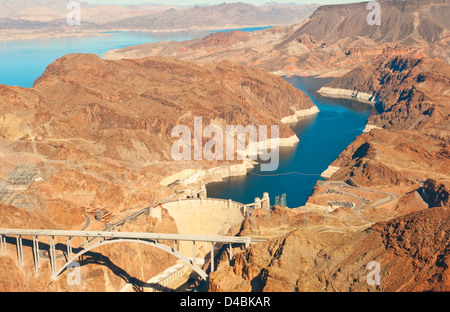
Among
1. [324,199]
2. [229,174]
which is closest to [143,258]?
[324,199]

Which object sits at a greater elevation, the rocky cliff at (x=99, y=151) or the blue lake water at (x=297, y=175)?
the rocky cliff at (x=99, y=151)

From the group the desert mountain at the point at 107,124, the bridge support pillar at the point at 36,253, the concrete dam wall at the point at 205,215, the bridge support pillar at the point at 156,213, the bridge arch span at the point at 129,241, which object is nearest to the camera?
the bridge arch span at the point at 129,241

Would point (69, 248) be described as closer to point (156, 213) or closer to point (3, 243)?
point (3, 243)

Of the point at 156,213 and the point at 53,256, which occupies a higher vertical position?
the point at 53,256

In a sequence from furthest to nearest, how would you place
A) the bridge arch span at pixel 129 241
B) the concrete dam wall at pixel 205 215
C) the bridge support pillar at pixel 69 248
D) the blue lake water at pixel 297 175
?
the blue lake water at pixel 297 175 → the concrete dam wall at pixel 205 215 → the bridge support pillar at pixel 69 248 → the bridge arch span at pixel 129 241

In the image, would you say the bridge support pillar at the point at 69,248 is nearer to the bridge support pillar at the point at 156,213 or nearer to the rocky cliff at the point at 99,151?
the rocky cliff at the point at 99,151

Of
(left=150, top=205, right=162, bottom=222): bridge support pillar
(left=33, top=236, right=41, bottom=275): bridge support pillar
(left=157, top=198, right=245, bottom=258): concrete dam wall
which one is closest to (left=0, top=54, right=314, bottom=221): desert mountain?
(left=157, top=198, right=245, bottom=258): concrete dam wall

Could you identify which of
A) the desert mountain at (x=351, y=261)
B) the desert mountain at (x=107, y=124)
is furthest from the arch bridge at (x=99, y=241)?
the desert mountain at (x=107, y=124)

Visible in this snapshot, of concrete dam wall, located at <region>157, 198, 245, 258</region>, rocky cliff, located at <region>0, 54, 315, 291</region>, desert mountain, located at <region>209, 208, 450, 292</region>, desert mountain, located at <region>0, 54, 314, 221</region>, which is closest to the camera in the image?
desert mountain, located at <region>209, 208, 450, 292</region>

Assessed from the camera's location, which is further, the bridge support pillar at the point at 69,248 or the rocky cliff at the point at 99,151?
the rocky cliff at the point at 99,151

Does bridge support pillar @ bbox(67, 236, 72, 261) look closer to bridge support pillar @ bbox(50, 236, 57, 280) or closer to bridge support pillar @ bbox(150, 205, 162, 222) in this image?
bridge support pillar @ bbox(50, 236, 57, 280)

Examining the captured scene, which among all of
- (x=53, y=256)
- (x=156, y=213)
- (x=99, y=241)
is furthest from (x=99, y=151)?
(x=99, y=241)

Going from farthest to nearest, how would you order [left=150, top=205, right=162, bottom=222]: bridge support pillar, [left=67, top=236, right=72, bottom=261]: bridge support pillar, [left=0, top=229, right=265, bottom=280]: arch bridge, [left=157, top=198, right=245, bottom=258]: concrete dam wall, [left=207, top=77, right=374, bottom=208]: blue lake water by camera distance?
[left=207, top=77, right=374, bottom=208]: blue lake water, [left=150, top=205, right=162, bottom=222]: bridge support pillar, [left=157, top=198, right=245, bottom=258]: concrete dam wall, [left=67, top=236, right=72, bottom=261]: bridge support pillar, [left=0, top=229, right=265, bottom=280]: arch bridge
